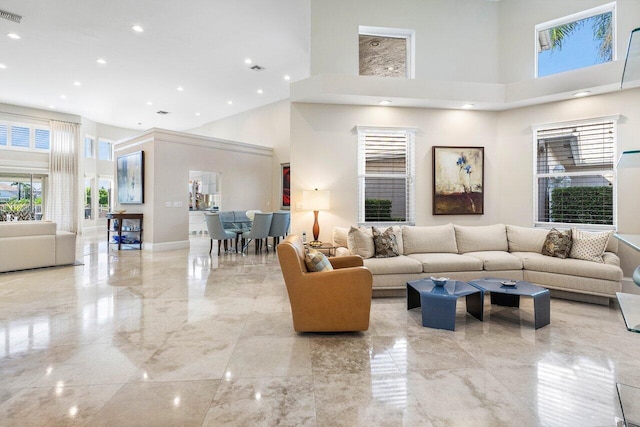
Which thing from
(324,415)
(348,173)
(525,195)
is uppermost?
(348,173)

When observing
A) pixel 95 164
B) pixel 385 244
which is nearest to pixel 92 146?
pixel 95 164

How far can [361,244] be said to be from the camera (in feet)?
14.6

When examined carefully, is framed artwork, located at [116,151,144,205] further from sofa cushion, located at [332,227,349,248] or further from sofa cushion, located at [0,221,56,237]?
sofa cushion, located at [332,227,349,248]

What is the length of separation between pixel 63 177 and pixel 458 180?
12.7 meters

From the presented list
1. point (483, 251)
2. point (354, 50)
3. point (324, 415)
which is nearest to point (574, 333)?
point (483, 251)

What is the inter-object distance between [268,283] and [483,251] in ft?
10.9

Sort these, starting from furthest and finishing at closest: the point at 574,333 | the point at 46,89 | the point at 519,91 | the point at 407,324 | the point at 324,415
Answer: the point at 46,89 → the point at 519,91 → the point at 407,324 → the point at 574,333 → the point at 324,415

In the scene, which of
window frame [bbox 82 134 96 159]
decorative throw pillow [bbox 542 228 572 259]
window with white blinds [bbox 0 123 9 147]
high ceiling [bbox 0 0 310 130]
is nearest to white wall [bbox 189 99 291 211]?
high ceiling [bbox 0 0 310 130]

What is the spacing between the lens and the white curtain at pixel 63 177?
36.0 ft

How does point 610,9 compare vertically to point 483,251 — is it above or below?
above

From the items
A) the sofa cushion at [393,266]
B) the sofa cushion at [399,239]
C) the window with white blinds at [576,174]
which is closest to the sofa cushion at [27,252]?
the sofa cushion at [393,266]

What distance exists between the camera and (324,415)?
1.86 meters

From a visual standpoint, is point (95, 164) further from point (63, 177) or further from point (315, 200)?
point (315, 200)

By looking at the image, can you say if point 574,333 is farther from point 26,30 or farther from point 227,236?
point 26,30
